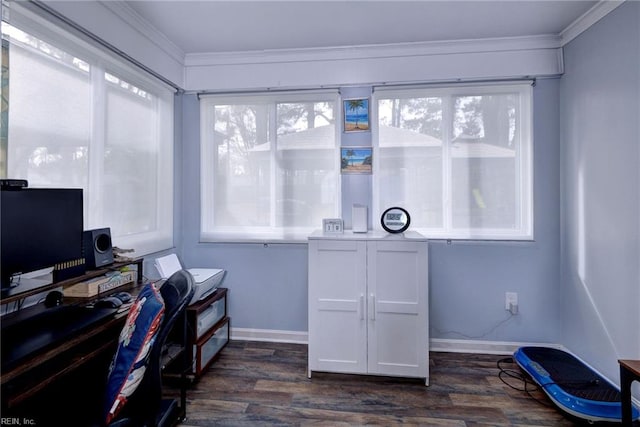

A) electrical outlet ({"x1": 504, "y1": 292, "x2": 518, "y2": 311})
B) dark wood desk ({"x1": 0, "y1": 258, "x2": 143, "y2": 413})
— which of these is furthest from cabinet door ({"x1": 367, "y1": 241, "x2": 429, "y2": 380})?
dark wood desk ({"x1": 0, "y1": 258, "x2": 143, "y2": 413})

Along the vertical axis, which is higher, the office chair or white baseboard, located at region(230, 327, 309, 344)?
the office chair

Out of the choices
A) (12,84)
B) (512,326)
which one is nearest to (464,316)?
(512,326)

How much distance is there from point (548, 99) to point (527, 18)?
2.19 ft

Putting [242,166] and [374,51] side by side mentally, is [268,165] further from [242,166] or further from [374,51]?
[374,51]

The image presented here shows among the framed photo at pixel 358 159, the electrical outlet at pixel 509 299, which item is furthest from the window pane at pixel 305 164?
the electrical outlet at pixel 509 299

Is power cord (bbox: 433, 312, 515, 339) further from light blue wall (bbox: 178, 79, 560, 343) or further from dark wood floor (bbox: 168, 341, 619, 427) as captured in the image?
dark wood floor (bbox: 168, 341, 619, 427)

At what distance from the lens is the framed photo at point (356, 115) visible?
2.59m

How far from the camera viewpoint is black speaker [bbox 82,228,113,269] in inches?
66.0

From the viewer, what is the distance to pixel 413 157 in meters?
2.58

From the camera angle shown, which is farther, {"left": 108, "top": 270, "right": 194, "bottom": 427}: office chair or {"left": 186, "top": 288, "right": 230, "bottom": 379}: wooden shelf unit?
{"left": 186, "top": 288, "right": 230, "bottom": 379}: wooden shelf unit

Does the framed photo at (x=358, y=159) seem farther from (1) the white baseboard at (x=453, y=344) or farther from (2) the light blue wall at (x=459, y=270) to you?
(1) the white baseboard at (x=453, y=344)

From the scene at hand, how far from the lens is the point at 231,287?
2758 millimetres

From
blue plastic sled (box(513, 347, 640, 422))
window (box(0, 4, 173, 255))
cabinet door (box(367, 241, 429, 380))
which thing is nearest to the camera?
window (box(0, 4, 173, 255))

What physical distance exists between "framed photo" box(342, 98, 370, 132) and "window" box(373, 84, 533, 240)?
0.33 ft
